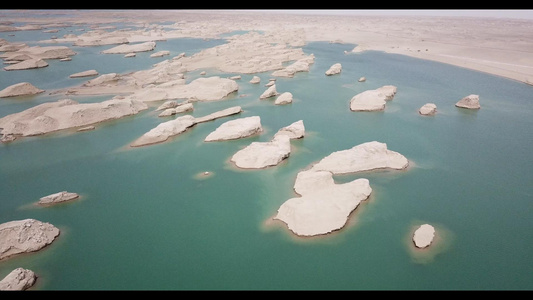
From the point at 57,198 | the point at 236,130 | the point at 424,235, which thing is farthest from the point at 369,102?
the point at 57,198

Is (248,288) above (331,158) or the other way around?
the other way around

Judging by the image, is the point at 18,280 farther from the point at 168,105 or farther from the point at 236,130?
the point at 168,105

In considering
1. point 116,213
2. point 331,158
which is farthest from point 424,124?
point 116,213

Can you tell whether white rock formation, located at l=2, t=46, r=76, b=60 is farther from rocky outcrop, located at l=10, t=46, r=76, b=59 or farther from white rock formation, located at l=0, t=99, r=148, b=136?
white rock formation, located at l=0, t=99, r=148, b=136

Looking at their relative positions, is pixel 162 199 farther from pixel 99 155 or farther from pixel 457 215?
pixel 457 215

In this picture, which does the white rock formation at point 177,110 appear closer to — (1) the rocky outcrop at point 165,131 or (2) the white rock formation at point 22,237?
(1) the rocky outcrop at point 165,131

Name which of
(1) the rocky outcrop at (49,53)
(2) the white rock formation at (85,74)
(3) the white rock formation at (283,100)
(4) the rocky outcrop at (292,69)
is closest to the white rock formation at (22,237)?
(3) the white rock formation at (283,100)

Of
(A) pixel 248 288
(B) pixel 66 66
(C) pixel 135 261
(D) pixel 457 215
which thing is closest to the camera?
(A) pixel 248 288
